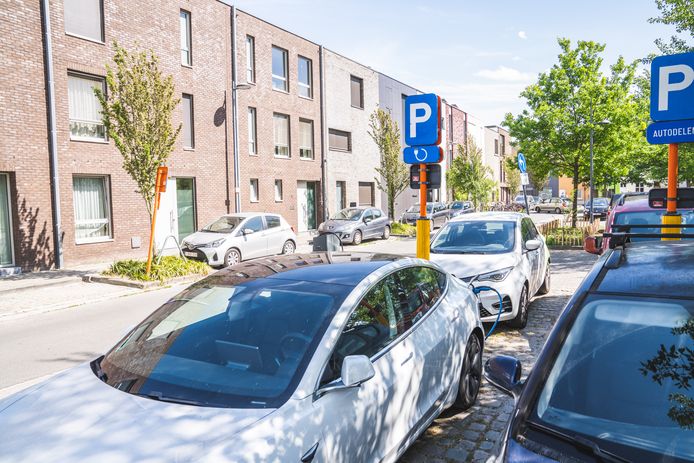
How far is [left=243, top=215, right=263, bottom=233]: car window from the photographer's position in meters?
15.8

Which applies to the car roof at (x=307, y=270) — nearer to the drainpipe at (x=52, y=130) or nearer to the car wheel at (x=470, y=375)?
the car wheel at (x=470, y=375)

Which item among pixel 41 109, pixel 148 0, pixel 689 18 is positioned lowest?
pixel 41 109

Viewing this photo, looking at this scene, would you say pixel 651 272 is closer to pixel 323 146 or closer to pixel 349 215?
pixel 349 215

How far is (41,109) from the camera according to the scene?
14789 mm

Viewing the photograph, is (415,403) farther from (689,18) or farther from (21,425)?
(689,18)

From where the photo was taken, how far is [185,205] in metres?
20.0

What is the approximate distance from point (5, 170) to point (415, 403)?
47.7 feet

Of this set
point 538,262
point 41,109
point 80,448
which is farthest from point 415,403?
point 41,109

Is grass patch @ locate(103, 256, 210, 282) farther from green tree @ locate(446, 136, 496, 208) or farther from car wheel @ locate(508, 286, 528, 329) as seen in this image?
green tree @ locate(446, 136, 496, 208)

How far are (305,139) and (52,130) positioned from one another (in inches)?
532

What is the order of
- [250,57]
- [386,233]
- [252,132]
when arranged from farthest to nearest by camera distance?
[386,233] < [252,132] < [250,57]

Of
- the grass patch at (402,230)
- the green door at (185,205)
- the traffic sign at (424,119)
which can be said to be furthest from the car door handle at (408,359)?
the grass patch at (402,230)

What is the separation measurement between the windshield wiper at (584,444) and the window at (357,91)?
3007 centimetres

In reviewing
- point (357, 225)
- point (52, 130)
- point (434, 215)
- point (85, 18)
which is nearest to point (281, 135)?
point (357, 225)
